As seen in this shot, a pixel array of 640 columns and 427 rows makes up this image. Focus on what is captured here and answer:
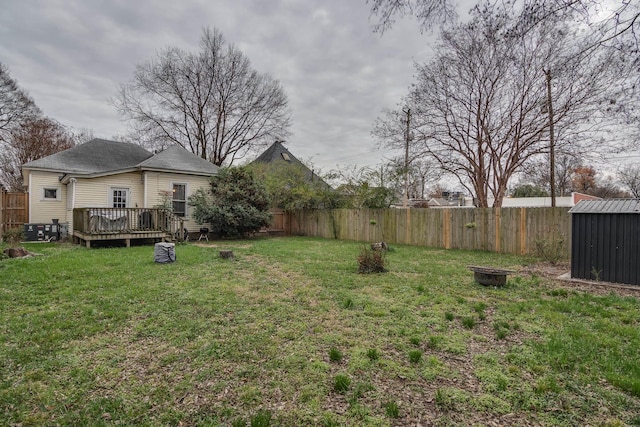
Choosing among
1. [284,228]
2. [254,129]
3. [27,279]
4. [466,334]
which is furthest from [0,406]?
[254,129]

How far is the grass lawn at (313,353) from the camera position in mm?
2161

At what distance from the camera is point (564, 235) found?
878 centimetres

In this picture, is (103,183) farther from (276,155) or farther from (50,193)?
(276,155)

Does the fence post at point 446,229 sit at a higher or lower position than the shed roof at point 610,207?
lower

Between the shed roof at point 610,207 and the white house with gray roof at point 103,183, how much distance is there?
43.7 ft

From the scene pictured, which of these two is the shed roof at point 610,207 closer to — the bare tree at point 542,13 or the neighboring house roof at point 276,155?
the bare tree at point 542,13

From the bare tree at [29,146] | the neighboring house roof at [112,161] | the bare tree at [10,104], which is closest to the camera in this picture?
the neighboring house roof at [112,161]

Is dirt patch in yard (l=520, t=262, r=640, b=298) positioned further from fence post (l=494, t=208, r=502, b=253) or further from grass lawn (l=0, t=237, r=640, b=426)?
fence post (l=494, t=208, r=502, b=253)

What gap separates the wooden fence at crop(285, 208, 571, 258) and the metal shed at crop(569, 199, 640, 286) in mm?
2238

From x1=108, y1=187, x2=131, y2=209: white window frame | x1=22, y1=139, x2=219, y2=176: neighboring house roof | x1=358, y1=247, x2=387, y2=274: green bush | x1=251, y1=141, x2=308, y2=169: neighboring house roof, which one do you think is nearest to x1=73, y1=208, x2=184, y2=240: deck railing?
x1=108, y1=187, x2=131, y2=209: white window frame

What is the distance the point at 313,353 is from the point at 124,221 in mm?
10481

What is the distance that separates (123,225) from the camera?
422 inches

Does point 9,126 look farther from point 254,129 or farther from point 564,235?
point 564,235

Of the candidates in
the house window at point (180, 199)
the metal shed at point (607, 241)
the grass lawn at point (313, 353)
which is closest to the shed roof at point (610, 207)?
the metal shed at point (607, 241)
